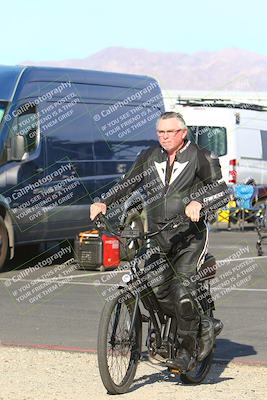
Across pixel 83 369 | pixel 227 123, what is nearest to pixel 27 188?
pixel 83 369

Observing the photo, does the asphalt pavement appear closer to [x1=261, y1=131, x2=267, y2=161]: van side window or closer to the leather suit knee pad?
the leather suit knee pad

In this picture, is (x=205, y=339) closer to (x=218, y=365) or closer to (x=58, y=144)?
(x=218, y=365)

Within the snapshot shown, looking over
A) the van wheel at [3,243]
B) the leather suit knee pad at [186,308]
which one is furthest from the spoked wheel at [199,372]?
the van wheel at [3,243]

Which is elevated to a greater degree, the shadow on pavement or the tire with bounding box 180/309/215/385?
the tire with bounding box 180/309/215/385

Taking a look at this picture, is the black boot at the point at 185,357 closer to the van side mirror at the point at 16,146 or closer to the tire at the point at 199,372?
the tire at the point at 199,372

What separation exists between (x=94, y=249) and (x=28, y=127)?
2060 mm

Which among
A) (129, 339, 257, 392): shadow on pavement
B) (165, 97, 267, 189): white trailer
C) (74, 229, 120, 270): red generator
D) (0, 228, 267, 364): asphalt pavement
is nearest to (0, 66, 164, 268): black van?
(74, 229, 120, 270): red generator

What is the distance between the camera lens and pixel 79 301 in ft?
46.2

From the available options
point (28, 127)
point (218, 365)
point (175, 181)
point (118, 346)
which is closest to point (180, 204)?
point (175, 181)

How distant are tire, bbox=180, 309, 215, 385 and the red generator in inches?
341

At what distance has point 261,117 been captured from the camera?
104 feet

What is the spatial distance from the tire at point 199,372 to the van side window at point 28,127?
875 centimetres

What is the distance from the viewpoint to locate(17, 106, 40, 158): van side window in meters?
17.1

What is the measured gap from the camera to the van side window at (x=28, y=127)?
1712cm
